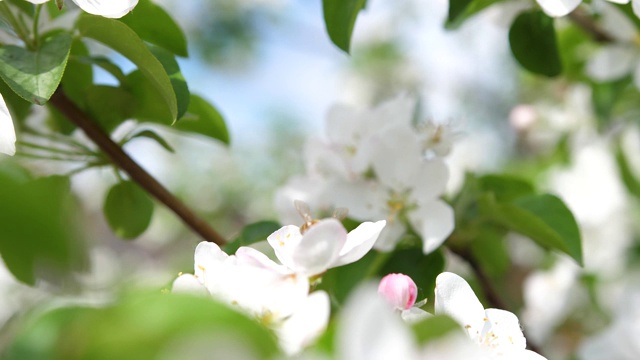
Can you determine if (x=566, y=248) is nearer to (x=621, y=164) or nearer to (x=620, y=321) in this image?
(x=620, y=321)

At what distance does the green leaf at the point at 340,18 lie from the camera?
3.11 feet

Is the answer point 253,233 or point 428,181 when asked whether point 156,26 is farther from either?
point 428,181

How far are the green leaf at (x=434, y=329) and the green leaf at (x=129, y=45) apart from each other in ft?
1.40

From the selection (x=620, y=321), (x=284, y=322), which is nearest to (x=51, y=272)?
(x=284, y=322)

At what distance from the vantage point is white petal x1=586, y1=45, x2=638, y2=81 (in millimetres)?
1527

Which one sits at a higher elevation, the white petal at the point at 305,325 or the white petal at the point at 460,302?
the white petal at the point at 305,325

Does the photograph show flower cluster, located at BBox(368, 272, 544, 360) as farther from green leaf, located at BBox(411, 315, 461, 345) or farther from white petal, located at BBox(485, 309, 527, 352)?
green leaf, located at BBox(411, 315, 461, 345)

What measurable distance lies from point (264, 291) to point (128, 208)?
1.70 ft

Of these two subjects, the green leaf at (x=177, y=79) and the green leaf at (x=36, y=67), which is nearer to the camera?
the green leaf at (x=36, y=67)

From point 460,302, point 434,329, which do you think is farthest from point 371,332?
point 460,302

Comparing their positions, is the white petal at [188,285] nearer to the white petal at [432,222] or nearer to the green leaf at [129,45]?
the green leaf at [129,45]

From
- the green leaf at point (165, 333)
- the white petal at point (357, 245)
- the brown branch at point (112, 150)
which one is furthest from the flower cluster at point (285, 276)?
the brown branch at point (112, 150)

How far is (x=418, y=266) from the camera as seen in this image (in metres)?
1.07

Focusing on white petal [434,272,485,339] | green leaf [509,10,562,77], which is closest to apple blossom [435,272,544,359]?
white petal [434,272,485,339]
